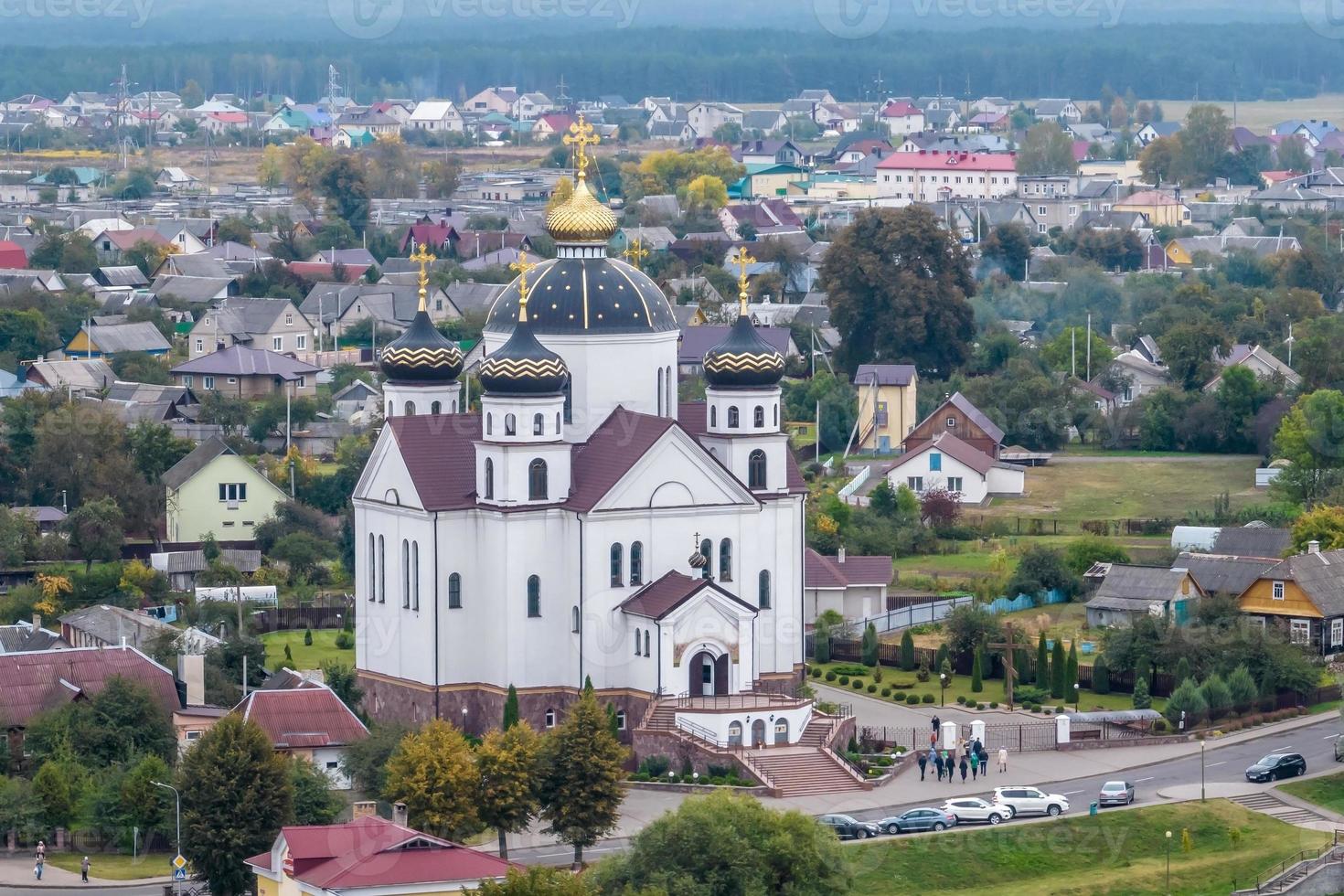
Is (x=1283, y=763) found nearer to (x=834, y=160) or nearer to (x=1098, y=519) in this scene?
(x=1098, y=519)

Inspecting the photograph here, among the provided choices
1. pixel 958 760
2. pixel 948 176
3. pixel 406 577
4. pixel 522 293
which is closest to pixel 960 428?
pixel 522 293

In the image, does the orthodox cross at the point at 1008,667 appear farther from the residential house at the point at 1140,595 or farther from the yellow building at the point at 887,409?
the yellow building at the point at 887,409

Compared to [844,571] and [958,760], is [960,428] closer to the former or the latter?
[844,571]

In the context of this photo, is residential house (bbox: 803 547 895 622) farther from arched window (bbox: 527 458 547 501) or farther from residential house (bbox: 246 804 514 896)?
residential house (bbox: 246 804 514 896)

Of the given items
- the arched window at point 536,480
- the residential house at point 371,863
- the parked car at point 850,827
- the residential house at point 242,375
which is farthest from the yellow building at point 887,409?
the residential house at point 371,863

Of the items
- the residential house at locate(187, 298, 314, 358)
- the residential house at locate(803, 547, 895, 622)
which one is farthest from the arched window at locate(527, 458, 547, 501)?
the residential house at locate(187, 298, 314, 358)

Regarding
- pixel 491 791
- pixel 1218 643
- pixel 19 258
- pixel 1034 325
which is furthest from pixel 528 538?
pixel 19 258
